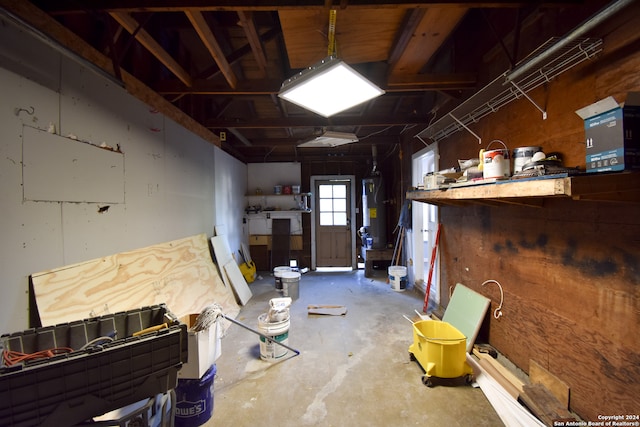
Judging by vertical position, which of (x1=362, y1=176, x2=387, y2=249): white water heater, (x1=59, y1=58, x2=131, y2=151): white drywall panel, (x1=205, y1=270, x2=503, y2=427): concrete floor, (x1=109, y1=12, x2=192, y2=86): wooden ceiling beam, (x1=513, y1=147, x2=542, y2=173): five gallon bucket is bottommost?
(x1=205, y1=270, x2=503, y2=427): concrete floor

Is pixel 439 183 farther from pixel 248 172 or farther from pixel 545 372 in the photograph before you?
pixel 248 172

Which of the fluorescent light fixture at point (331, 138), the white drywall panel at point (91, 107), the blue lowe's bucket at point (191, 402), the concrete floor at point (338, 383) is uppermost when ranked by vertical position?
the fluorescent light fixture at point (331, 138)

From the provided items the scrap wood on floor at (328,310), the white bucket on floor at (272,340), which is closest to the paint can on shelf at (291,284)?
the scrap wood on floor at (328,310)

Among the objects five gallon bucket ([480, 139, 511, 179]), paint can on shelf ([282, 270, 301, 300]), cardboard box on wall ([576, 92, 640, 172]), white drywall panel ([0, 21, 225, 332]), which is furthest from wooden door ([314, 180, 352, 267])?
cardboard box on wall ([576, 92, 640, 172])

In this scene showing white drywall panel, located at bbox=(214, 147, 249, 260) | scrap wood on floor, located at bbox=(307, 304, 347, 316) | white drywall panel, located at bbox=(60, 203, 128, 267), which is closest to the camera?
white drywall panel, located at bbox=(60, 203, 128, 267)

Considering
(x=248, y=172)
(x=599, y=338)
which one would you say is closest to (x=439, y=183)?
(x=599, y=338)

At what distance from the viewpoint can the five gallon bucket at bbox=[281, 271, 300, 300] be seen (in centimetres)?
375

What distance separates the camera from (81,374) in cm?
92

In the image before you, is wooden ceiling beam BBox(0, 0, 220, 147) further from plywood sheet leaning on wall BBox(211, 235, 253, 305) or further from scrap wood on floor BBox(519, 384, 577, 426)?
scrap wood on floor BBox(519, 384, 577, 426)

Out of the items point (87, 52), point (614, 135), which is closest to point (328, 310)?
point (614, 135)

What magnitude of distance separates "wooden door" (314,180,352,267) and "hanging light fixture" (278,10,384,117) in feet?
12.7

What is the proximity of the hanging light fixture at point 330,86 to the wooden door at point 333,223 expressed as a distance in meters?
3.87

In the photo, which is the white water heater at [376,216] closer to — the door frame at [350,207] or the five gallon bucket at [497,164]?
the door frame at [350,207]

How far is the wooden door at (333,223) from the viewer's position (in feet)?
19.3
